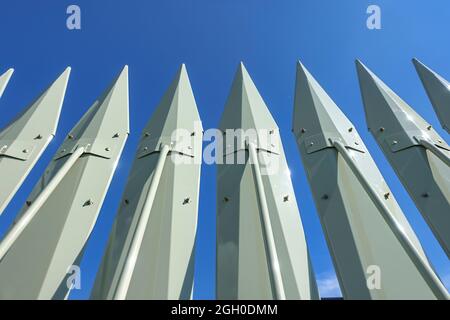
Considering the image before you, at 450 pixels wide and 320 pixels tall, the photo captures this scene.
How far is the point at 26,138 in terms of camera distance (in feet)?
14.3

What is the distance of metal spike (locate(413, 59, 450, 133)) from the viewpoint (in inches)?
188

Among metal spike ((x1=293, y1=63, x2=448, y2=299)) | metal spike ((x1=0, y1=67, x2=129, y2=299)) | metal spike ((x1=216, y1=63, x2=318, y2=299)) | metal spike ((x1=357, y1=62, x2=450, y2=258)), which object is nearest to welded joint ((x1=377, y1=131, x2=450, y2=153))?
metal spike ((x1=357, y1=62, x2=450, y2=258))

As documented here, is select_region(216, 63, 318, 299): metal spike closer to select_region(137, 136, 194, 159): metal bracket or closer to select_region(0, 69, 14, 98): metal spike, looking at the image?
select_region(137, 136, 194, 159): metal bracket

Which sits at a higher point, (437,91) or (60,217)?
(437,91)

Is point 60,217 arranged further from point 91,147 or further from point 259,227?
point 259,227

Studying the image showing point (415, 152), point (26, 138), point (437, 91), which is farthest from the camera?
point (437, 91)

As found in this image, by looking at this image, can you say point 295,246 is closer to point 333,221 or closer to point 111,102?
point 333,221

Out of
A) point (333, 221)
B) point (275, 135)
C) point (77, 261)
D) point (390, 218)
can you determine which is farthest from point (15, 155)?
point (390, 218)

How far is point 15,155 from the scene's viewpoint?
13.3 ft

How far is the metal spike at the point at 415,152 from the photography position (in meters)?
3.36

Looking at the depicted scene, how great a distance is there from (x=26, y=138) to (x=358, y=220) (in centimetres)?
477

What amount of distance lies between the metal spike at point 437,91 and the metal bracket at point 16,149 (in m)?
Result: 6.45

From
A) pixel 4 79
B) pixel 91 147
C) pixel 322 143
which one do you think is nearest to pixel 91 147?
pixel 91 147
